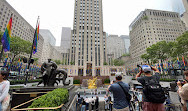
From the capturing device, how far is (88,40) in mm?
54719

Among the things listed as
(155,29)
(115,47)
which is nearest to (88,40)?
(155,29)

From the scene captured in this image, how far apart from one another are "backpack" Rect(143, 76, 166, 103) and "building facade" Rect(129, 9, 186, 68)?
6496 centimetres

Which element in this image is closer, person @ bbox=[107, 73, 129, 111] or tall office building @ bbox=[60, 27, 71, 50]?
person @ bbox=[107, 73, 129, 111]

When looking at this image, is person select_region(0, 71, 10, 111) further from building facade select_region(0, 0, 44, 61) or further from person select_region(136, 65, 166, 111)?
building facade select_region(0, 0, 44, 61)

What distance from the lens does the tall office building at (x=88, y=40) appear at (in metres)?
50.6

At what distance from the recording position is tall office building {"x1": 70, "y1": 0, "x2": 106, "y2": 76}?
50.6 meters

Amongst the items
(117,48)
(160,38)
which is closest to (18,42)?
(160,38)

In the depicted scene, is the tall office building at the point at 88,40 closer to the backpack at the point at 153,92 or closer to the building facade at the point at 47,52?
the backpack at the point at 153,92

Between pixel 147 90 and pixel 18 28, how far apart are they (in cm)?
7861

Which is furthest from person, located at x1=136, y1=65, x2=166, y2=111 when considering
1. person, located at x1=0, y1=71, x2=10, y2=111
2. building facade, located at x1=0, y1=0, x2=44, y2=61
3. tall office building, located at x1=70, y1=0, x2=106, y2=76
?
building facade, located at x1=0, y1=0, x2=44, y2=61

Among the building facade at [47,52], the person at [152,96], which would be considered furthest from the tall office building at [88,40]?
the building facade at [47,52]

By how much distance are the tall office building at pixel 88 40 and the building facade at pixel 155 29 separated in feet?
97.1

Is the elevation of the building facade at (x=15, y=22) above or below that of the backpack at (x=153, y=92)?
above

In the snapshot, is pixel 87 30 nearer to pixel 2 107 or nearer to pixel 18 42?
pixel 18 42
